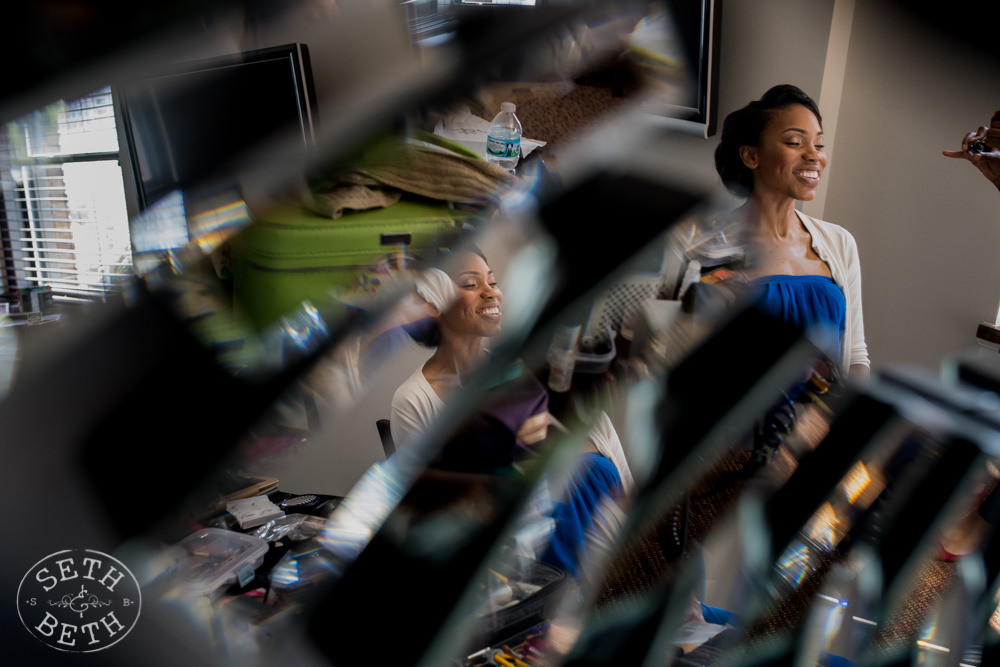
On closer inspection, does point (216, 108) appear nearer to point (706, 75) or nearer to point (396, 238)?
point (396, 238)

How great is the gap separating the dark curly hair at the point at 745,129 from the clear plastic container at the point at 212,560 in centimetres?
37

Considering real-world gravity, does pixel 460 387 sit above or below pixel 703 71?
below

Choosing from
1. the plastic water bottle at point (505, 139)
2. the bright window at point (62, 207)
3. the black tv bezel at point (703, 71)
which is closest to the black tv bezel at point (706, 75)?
the black tv bezel at point (703, 71)

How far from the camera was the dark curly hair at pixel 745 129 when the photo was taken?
444mm

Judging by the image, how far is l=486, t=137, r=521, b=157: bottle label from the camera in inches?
12.4

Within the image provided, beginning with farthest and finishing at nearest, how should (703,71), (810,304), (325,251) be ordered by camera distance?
(810,304), (703,71), (325,251)

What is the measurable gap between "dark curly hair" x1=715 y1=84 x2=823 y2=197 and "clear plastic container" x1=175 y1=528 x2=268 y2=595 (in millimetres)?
368

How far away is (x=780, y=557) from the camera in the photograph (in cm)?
46

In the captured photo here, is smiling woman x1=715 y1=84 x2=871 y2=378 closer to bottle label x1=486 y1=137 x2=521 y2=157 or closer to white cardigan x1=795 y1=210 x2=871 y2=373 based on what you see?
white cardigan x1=795 y1=210 x2=871 y2=373

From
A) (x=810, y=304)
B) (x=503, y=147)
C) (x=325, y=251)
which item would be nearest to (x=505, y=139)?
(x=503, y=147)

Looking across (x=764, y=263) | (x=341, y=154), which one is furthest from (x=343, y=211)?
(x=764, y=263)

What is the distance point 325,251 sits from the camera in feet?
0.90

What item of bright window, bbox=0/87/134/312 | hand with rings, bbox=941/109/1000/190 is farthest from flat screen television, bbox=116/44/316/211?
hand with rings, bbox=941/109/1000/190

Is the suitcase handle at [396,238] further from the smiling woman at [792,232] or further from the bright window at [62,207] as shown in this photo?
the smiling woman at [792,232]
